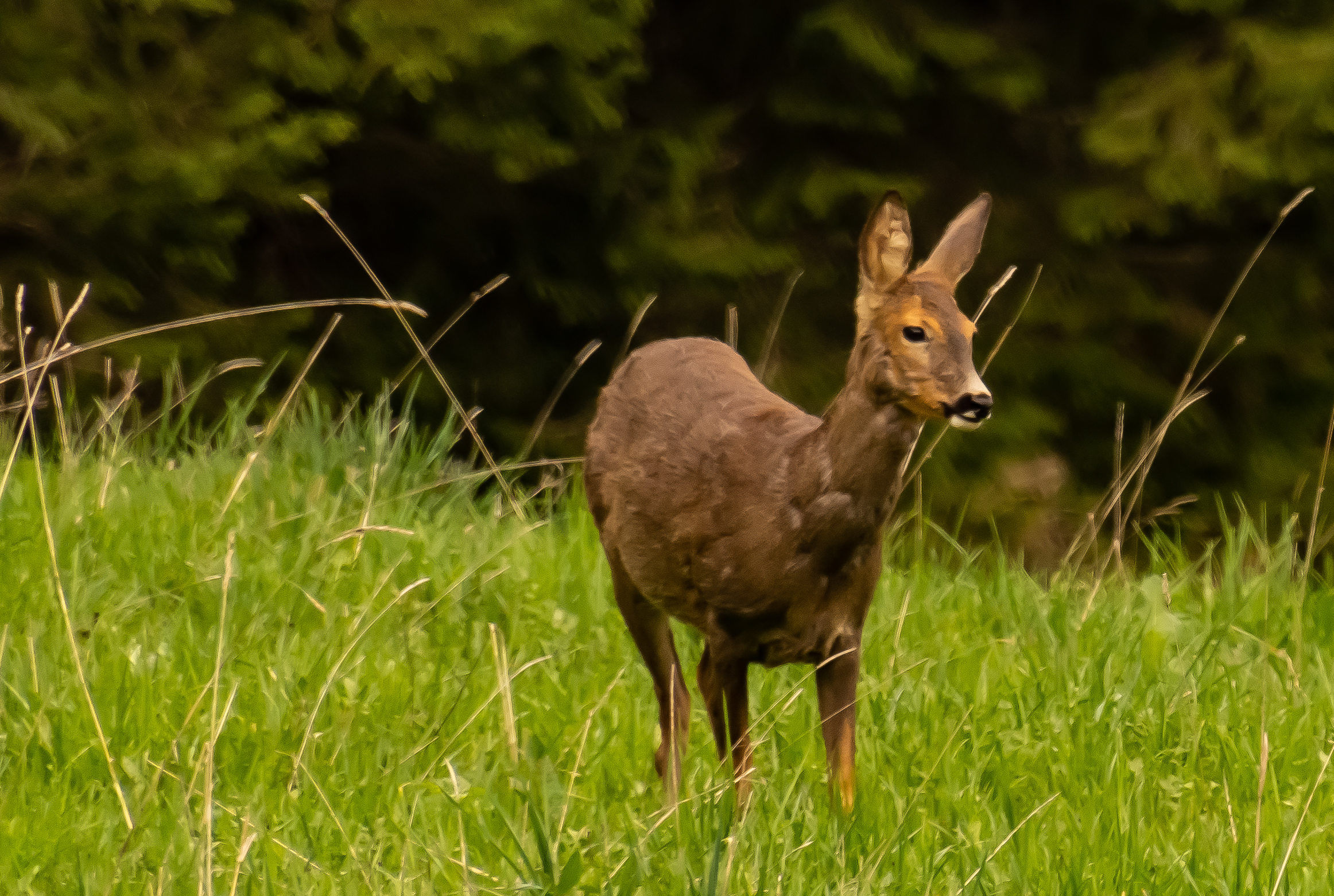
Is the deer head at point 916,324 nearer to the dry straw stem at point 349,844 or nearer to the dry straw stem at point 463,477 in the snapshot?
the dry straw stem at point 349,844

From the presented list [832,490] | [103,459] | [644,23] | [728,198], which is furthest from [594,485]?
[644,23]

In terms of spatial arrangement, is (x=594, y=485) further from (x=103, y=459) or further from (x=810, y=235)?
(x=810, y=235)

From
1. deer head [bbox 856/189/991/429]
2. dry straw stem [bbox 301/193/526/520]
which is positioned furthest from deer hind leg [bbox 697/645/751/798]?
dry straw stem [bbox 301/193/526/520]

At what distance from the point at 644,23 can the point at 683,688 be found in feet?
21.5

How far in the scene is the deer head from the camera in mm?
2580

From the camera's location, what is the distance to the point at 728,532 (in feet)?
9.41

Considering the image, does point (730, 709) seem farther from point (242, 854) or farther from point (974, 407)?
point (242, 854)

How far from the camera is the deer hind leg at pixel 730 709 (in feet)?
9.45

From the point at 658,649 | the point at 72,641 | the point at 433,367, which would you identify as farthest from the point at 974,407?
the point at 433,367

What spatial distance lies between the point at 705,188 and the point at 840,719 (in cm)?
599

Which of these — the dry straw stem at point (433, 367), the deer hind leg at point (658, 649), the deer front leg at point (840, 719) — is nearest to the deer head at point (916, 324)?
the deer front leg at point (840, 719)

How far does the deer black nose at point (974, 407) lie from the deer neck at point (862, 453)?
168mm

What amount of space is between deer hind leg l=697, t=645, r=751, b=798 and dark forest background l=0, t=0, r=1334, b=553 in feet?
13.7

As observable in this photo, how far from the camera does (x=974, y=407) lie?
2.53 m
